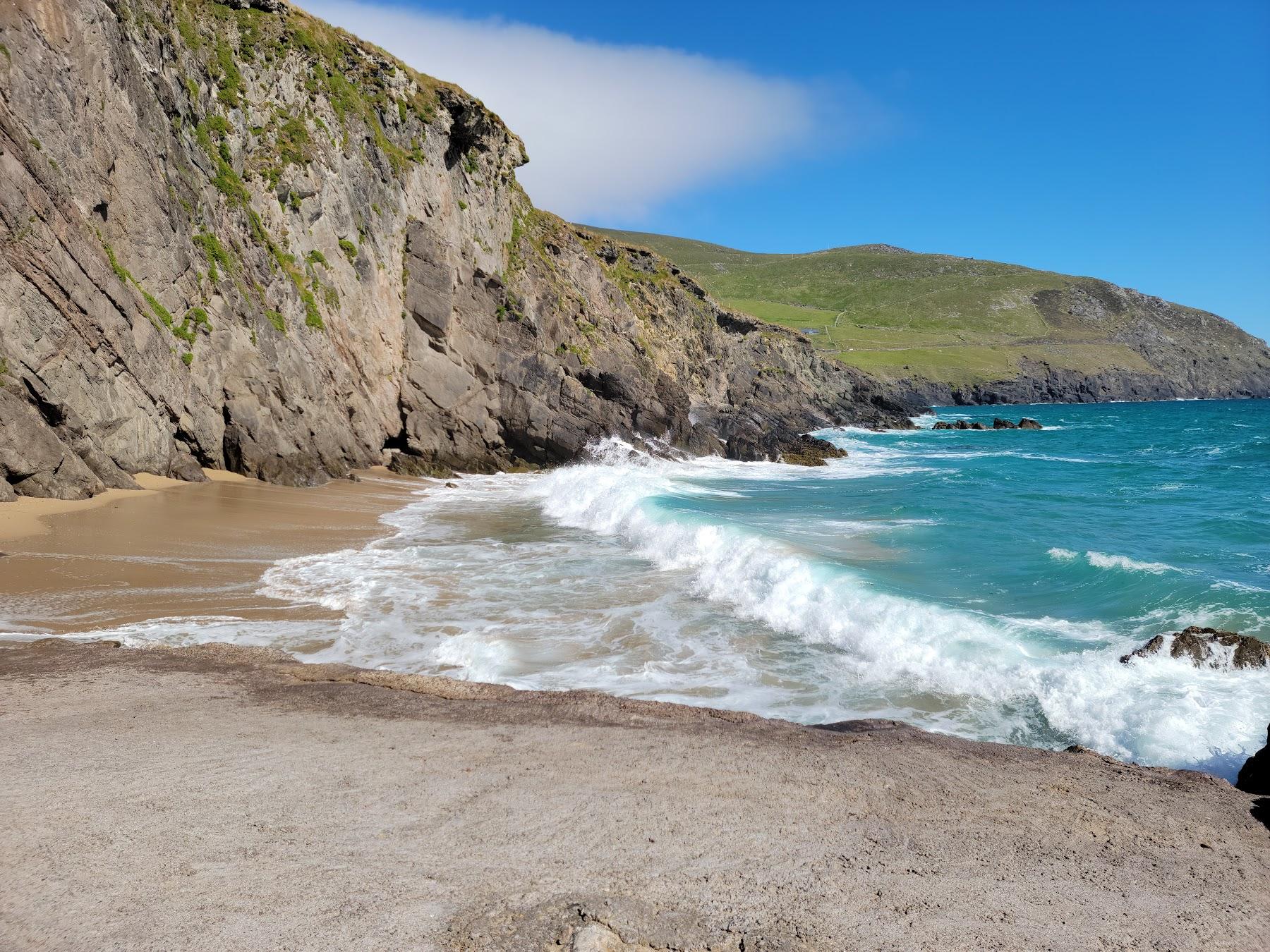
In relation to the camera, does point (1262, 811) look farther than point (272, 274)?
No

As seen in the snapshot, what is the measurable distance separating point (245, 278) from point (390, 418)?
7399mm

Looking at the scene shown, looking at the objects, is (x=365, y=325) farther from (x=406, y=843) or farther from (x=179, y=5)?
(x=406, y=843)

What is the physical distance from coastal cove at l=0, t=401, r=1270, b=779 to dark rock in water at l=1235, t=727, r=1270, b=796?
111cm

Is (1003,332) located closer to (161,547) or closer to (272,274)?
(272,274)

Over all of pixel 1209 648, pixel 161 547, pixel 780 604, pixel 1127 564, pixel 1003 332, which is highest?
pixel 1003 332

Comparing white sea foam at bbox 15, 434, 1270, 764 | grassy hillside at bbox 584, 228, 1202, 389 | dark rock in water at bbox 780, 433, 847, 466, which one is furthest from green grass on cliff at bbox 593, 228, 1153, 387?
white sea foam at bbox 15, 434, 1270, 764

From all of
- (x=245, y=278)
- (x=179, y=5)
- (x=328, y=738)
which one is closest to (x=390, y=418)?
(x=245, y=278)

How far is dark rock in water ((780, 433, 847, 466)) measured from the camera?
4276 cm

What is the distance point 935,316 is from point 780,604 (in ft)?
530

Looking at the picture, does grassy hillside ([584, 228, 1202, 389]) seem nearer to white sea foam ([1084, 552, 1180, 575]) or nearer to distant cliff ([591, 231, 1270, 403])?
distant cliff ([591, 231, 1270, 403])

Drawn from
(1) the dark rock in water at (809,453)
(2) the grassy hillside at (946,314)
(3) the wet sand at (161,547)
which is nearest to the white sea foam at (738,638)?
(3) the wet sand at (161,547)

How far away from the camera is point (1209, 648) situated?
955 centimetres

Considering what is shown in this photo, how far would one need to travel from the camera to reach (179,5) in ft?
86.4

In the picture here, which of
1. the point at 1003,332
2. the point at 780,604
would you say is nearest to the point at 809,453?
the point at 780,604
